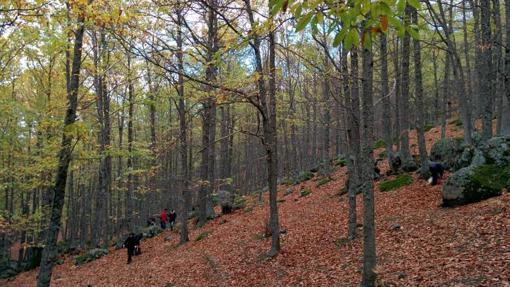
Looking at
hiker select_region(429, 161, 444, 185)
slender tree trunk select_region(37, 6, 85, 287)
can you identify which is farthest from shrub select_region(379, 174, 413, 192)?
slender tree trunk select_region(37, 6, 85, 287)

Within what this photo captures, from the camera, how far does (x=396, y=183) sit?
14.4 meters

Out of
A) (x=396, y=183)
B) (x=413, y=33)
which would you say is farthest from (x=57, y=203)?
(x=396, y=183)

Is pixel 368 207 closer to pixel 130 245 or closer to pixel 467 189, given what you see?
pixel 467 189

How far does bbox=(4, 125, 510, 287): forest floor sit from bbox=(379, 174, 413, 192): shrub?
0.29 meters

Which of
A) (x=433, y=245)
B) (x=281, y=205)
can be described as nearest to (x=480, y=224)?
(x=433, y=245)

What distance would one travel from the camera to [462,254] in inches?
281

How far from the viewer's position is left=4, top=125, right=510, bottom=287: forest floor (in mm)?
6891

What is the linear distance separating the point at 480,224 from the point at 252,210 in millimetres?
13390

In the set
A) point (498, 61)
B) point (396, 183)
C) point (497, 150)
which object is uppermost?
point (498, 61)

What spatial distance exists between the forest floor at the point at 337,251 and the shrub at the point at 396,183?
29 cm

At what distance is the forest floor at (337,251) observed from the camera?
22.6 ft

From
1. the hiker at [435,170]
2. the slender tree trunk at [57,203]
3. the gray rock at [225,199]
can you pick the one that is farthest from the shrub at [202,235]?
the hiker at [435,170]

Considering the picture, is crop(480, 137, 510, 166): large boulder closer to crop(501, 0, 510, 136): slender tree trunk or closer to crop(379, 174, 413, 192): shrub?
crop(501, 0, 510, 136): slender tree trunk

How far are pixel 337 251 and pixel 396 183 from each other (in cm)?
589
